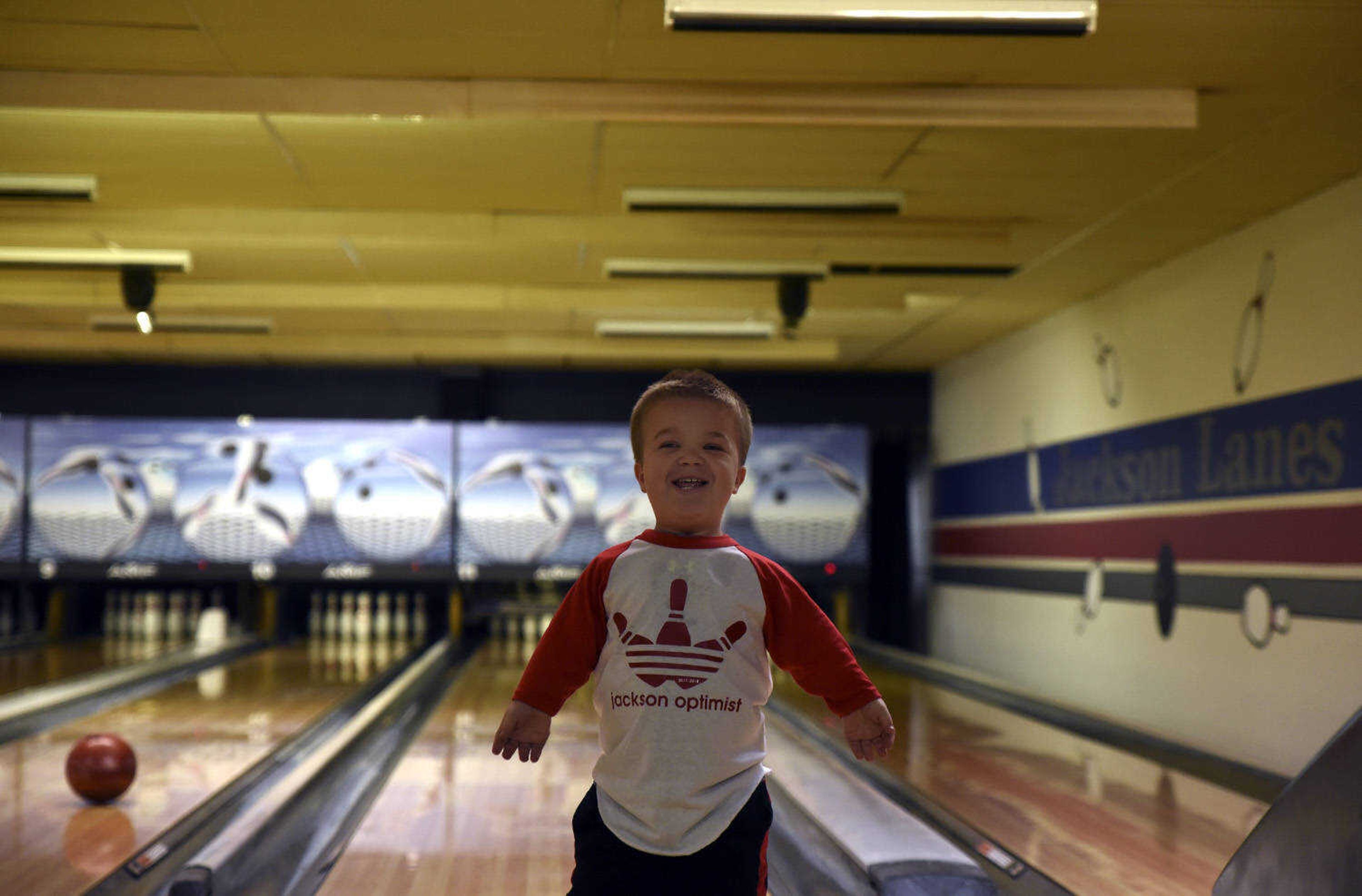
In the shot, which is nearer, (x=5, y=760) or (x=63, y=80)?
(x=63, y=80)

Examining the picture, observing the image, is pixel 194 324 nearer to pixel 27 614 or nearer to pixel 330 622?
pixel 330 622

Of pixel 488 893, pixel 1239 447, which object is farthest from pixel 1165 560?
pixel 488 893

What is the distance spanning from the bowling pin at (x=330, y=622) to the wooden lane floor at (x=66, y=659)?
1.07 m

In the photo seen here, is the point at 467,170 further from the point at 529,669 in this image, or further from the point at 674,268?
the point at 529,669

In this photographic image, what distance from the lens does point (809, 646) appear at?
5.32 feet

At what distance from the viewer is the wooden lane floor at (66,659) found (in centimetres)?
664

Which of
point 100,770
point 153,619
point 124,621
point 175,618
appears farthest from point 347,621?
point 100,770

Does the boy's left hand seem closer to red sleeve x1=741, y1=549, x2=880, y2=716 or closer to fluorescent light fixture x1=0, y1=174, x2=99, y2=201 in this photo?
red sleeve x1=741, y1=549, x2=880, y2=716

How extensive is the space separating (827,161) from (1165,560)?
2.77 meters

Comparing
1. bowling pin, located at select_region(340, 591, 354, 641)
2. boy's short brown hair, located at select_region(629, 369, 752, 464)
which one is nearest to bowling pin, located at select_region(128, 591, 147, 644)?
bowling pin, located at select_region(340, 591, 354, 641)

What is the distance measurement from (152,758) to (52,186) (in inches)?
84.9

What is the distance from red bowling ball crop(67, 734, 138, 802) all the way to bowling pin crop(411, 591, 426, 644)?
513cm

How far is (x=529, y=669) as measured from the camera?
1.61m

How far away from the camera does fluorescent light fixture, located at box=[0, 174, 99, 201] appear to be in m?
4.68
